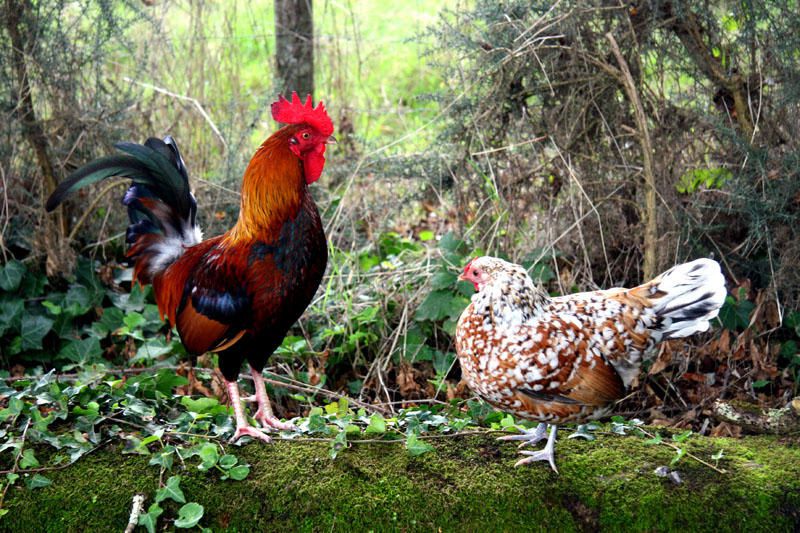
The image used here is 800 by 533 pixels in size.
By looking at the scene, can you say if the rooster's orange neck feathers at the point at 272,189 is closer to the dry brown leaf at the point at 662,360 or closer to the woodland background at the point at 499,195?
the woodland background at the point at 499,195

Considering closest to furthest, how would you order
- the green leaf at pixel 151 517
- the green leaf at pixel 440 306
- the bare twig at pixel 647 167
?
the green leaf at pixel 151 517 → the bare twig at pixel 647 167 → the green leaf at pixel 440 306

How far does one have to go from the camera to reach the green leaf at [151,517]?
3195 millimetres

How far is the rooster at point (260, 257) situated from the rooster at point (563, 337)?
844mm

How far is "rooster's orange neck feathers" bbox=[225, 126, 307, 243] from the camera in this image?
12.8 feet

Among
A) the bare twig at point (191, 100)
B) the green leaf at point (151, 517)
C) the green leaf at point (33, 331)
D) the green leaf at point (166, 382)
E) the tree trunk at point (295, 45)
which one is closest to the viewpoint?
the green leaf at point (151, 517)

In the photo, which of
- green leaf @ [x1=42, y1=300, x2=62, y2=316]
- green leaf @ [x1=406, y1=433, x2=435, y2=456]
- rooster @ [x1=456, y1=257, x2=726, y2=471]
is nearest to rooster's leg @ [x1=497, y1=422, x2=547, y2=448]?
rooster @ [x1=456, y1=257, x2=726, y2=471]

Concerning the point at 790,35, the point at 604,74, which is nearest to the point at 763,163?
the point at 790,35

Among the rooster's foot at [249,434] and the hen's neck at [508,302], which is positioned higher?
the hen's neck at [508,302]

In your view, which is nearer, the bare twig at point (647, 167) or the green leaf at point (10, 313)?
the bare twig at point (647, 167)

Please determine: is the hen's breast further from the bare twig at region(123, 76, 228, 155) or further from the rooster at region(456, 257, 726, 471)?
the bare twig at region(123, 76, 228, 155)

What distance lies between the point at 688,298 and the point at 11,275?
14.9ft

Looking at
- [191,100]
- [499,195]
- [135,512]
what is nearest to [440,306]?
[499,195]

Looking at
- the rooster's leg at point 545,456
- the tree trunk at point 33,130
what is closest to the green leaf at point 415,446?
the rooster's leg at point 545,456

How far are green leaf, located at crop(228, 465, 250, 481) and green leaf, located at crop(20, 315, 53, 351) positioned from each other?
279 cm
